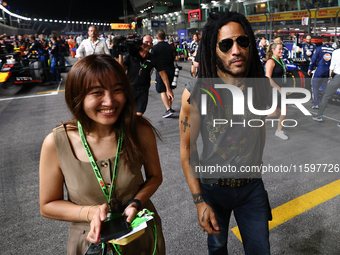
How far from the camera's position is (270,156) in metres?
4.32

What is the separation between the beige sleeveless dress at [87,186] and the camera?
1.29 metres

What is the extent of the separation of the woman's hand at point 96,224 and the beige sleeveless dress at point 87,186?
18cm

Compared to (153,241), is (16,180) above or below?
below

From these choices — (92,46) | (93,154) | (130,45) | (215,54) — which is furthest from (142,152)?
(92,46)

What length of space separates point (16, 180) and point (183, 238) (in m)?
2.70

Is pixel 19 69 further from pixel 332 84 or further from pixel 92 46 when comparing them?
pixel 332 84

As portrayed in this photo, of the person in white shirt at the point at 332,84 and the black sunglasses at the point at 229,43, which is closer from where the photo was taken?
the black sunglasses at the point at 229,43

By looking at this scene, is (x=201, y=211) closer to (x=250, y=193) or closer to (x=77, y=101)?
(x=250, y=193)

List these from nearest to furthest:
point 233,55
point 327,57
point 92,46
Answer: point 233,55 → point 327,57 → point 92,46

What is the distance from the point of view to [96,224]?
1.11 m

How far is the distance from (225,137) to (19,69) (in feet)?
36.7

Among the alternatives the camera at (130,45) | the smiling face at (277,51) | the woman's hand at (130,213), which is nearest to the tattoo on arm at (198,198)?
the woman's hand at (130,213)

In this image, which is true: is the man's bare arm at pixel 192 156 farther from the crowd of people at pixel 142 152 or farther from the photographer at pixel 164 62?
the photographer at pixel 164 62

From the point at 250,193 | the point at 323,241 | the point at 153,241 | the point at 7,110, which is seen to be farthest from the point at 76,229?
the point at 7,110
